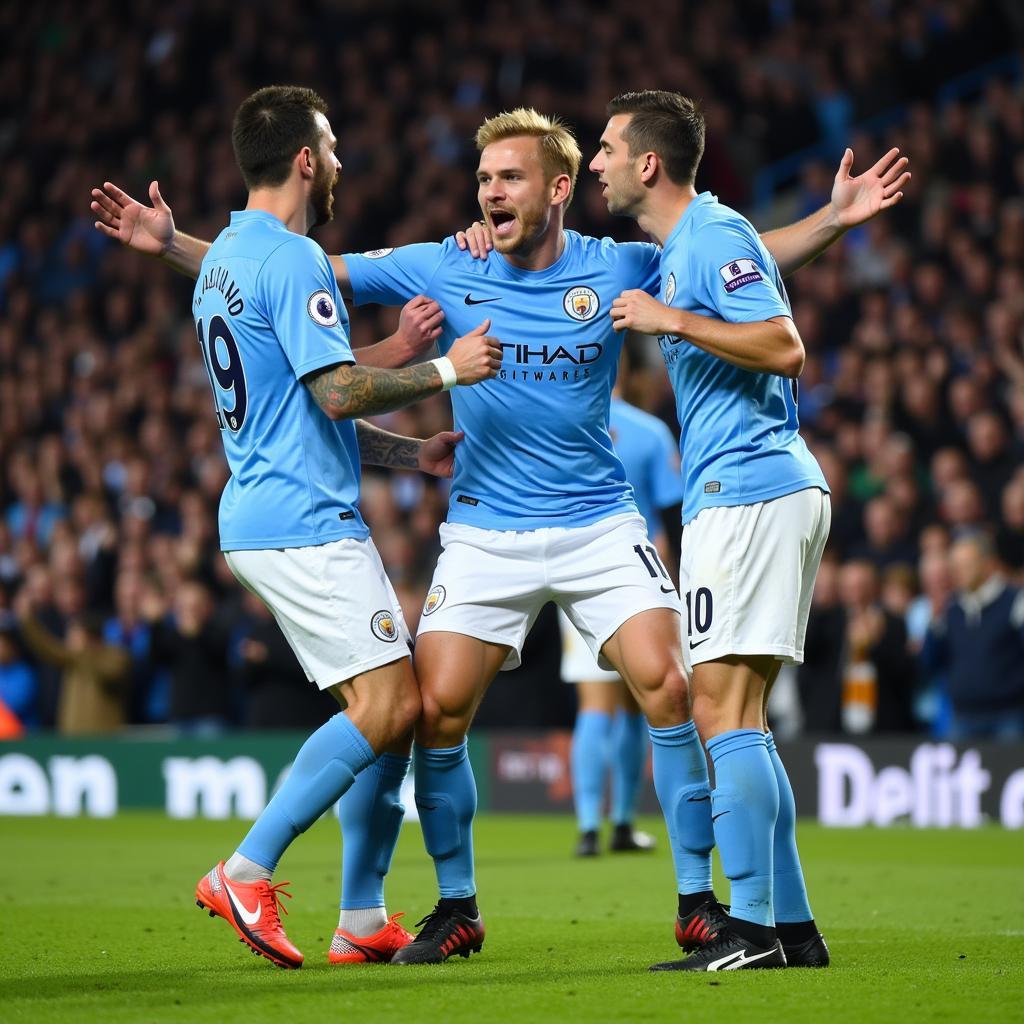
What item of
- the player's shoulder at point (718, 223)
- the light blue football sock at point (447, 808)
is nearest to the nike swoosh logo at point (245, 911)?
the light blue football sock at point (447, 808)

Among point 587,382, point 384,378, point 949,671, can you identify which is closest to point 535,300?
point 587,382

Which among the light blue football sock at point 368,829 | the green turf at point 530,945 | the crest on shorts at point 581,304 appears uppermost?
the crest on shorts at point 581,304

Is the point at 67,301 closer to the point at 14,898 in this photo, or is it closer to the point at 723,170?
the point at 723,170

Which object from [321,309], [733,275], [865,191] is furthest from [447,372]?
→ [865,191]

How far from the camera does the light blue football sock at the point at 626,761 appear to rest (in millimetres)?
9609

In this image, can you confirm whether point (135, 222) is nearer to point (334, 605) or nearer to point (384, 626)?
point (334, 605)

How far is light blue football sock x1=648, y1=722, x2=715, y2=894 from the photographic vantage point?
17.9 feet

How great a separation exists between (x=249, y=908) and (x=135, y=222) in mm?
2294

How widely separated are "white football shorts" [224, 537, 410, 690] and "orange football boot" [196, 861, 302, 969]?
24.5 inches

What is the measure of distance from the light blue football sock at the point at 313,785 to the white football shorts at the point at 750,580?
1034 millimetres

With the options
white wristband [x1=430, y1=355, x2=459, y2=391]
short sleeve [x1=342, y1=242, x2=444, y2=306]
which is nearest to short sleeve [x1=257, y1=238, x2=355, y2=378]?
white wristband [x1=430, y1=355, x2=459, y2=391]

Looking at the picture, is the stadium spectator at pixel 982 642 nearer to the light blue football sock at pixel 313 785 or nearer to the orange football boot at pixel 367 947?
the orange football boot at pixel 367 947

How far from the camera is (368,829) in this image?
17.7ft

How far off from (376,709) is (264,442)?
34.2 inches
